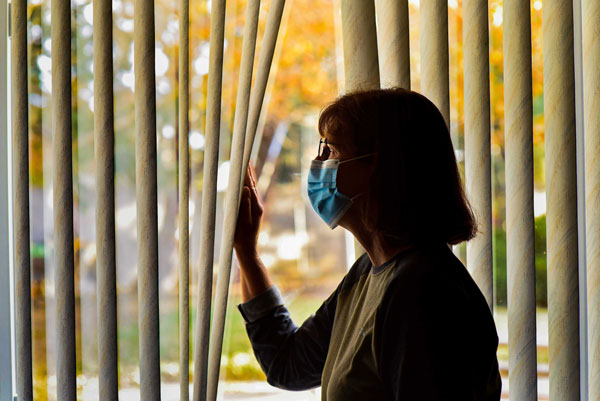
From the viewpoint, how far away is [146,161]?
130 centimetres

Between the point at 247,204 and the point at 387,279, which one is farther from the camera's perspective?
the point at 247,204

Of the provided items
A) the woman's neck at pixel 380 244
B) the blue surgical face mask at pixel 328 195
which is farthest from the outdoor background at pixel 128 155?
the woman's neck at pixel 380 244

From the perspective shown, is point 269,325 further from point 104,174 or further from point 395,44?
point 395,44

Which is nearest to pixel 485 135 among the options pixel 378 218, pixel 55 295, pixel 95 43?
pixel 378 218

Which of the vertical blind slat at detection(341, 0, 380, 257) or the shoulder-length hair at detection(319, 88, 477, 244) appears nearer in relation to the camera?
the shoulder-length hair at detection(319, 88, 477, 244)

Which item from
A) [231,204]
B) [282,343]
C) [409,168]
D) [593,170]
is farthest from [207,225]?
[593,170]

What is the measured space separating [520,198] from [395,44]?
1.46 ft

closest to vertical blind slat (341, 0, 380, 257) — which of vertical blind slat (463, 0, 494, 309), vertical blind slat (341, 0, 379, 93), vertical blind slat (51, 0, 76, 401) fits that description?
vertical blind slat (341, 0, 379, 93)

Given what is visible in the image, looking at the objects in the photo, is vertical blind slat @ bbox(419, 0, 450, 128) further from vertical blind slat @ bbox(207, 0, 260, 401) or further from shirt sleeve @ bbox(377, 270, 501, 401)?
shirt sleeve @ bbox(377, 270, 501, 401)

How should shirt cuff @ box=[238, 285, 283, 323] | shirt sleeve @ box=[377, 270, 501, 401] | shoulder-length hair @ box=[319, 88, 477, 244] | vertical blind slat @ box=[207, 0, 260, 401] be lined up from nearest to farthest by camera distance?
1. shirt sleeve @ box=[377, 270, 501, 401]
2. shoulder-length hair @ box=[319, 88, 477, 244]
3. vertical blind slat @ box=[207, 0, 260, 401]
4. shirt cuff @ box=[238, 285, 283, 323]

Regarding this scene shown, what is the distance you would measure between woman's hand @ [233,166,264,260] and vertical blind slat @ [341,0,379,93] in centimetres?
30

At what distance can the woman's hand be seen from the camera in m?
1.37

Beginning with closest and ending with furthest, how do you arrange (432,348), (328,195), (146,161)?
1. (432,348)
2. (328,195)
3. (146,161)

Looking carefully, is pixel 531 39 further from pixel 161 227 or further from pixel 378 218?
pixel 161 227
